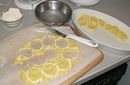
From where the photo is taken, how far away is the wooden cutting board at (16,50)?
652 millimetres

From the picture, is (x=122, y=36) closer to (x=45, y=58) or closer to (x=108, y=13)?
(x=108, y=13)

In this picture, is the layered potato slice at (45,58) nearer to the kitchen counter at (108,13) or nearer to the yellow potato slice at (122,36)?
the kitchen counter at (108,13)

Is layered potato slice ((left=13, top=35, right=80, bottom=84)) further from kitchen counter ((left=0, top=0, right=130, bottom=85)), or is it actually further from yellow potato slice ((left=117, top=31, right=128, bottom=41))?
yellow potato slice ((left=117, top=31, right=128, bottom=41))

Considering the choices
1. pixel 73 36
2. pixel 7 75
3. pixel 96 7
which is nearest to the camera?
pixel 7 75

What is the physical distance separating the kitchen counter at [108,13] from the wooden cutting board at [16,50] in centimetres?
2

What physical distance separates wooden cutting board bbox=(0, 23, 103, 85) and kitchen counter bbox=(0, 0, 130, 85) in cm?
2

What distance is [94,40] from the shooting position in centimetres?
77

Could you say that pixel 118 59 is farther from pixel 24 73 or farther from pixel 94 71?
pixel 24 73

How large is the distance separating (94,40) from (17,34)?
25 centimetres

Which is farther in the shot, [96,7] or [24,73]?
[96,7]

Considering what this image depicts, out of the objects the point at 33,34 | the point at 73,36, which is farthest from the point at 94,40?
the point at 33,34

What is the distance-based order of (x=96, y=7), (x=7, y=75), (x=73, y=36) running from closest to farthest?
1. (x=7, y=75)
2. (x=73, y=36)
3. (x=96, y=7)

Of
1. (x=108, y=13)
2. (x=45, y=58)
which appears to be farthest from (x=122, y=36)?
(x=45, y=58)

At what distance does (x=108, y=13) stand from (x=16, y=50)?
1.32 ft
